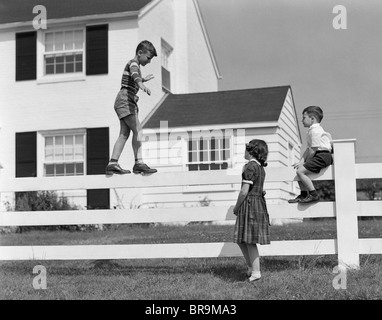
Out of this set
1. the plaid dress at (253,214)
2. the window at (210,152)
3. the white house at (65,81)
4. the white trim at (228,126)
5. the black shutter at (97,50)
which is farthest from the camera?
the black shutter at (97,50)

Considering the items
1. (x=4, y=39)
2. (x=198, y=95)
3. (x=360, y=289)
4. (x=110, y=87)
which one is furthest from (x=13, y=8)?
(x=360, y=289)

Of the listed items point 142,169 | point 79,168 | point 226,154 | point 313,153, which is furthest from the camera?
point 79,168

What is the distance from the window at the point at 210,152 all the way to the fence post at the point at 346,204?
829cm

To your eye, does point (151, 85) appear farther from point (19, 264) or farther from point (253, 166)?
point (253, 166)

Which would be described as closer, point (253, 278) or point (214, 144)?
point (253, 278)

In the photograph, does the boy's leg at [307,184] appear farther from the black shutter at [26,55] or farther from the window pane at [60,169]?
the black shutter at [26,55]

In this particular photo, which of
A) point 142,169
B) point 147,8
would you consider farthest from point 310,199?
point 147,8

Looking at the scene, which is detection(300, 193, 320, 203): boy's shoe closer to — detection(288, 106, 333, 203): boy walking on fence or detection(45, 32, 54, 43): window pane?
detection(288, 106, 333, 203): boy walking on fence

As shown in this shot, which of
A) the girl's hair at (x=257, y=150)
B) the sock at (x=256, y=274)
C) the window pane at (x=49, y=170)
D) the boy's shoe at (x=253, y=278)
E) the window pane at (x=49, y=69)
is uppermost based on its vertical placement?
the window pane at (x=49, y=69)

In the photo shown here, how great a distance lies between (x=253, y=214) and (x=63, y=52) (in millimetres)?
10514

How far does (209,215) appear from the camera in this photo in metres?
5.37

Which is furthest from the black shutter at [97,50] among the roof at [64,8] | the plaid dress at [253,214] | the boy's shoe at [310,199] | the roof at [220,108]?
the plaid dress at [253,214]

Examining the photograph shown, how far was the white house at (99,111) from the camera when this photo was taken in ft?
44.1

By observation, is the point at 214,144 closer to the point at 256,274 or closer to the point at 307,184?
the point at 307,184
